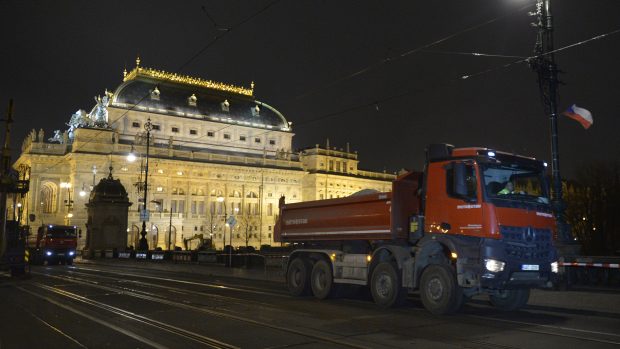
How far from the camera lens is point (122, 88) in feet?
322

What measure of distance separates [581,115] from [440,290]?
11.4 meters

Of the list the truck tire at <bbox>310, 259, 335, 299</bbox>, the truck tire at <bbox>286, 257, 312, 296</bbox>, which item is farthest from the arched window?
the truck tire at <bbox>310, 259, 335, 299</bbox>

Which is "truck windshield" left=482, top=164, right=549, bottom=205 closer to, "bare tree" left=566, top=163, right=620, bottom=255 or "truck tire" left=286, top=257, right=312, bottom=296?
"truck tire" left=286, top=257, right=312, bottom=296

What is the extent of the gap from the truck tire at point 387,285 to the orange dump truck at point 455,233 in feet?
0.08

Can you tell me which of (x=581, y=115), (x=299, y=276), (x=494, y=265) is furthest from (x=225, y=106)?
(x=494, y=265)

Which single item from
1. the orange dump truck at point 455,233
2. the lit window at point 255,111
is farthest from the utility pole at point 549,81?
the lit window at point 255,111

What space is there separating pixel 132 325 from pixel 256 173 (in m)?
96.9

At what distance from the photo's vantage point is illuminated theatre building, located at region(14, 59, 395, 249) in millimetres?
88875

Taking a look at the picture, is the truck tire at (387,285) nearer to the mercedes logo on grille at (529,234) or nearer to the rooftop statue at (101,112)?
the mercedes logo on grille at (529,234)

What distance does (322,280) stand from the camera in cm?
1684

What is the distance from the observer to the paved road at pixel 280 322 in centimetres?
962

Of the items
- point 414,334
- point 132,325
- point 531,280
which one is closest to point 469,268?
point 531,280

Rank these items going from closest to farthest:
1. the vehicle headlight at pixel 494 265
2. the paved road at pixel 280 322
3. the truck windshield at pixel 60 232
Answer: the paved road at pixel 280 322 → the vehicle headlight at pixel 494 265 → the truck windshield at pixel 60 232

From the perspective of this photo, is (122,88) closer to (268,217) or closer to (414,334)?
(268,217)
